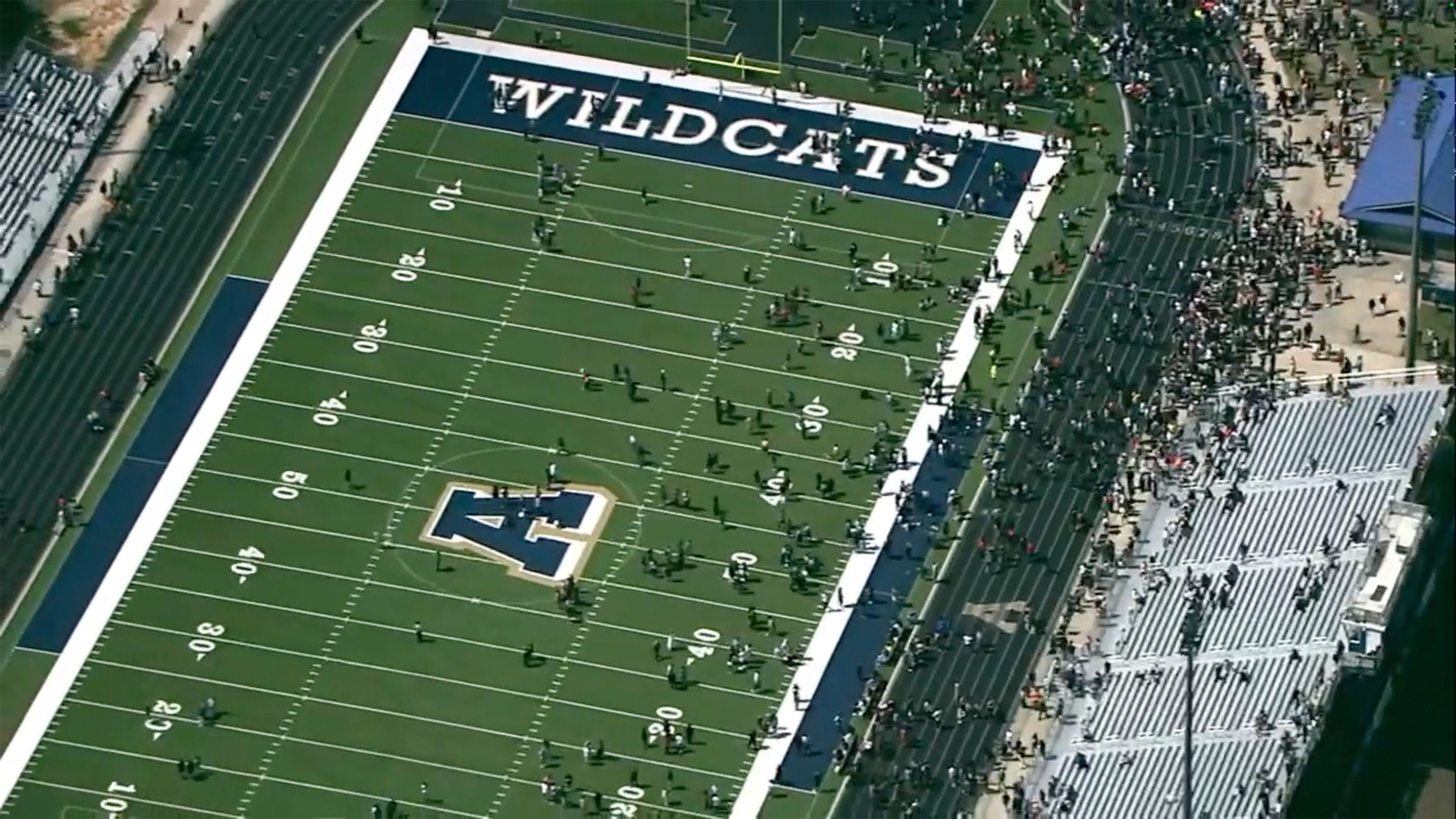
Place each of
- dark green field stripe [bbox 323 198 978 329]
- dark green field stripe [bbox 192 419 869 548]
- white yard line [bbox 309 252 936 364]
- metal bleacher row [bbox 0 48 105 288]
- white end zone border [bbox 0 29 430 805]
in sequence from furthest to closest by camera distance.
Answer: metal bleacher row [bbox 0 48 105 288]
dark green field stripe [bbox 323 198 978 329]
white yard line [bbox 309 252 936 364]
dark green field stripe [bbox 192 419 869 548]
white end zone border [bbox 0 29 430 805]

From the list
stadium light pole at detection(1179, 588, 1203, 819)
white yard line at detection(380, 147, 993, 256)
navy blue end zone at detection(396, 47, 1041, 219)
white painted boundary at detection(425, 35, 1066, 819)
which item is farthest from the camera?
navy blue end zone at detection(396, 47, 1041, 219)

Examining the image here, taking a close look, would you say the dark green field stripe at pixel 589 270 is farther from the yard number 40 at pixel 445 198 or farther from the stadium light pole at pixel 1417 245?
the stadium light pole at pixel 1417 245

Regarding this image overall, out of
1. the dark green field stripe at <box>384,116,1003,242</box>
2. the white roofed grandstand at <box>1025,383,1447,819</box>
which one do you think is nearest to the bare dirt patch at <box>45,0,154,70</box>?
the dark green field stripe at <box>384,116,1003,242</box>

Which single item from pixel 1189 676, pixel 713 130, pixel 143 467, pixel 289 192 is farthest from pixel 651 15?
pixel 1189 676

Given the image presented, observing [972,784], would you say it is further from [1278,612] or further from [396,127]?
[396,127]

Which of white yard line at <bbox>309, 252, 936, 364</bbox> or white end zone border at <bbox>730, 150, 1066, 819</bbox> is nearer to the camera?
white end zone border at <bbox>730, 150, 1066, 819</bbox>

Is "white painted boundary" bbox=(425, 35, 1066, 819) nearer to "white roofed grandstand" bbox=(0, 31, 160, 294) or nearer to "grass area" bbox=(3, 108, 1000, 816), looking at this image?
"grass area" bbox=(3, 108, 1000, 816)

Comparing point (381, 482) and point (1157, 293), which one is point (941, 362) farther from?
point (381, 482)
